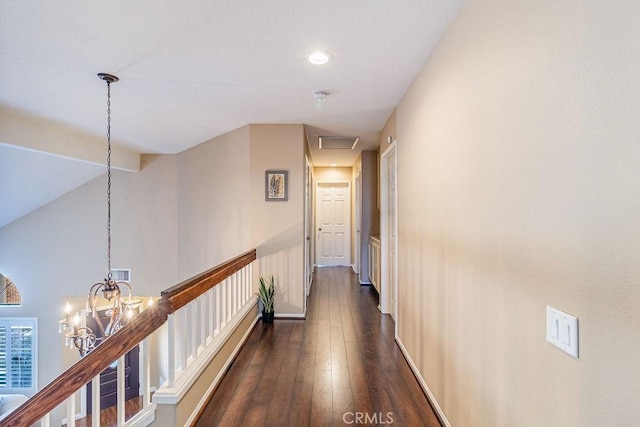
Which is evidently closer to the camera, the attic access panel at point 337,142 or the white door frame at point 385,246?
the white door frame at point 385,246

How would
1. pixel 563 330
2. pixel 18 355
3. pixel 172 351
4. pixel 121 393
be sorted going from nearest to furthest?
pixel 563 330 → pixel 121 393 → pixel 172 351 → pixel 18 355

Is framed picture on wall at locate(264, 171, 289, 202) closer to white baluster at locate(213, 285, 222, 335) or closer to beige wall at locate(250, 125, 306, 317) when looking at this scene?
beige wall at locate(250, 125, 306, 317)

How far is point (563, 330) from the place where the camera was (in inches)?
36.0

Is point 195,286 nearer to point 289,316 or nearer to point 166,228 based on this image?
point 289,316

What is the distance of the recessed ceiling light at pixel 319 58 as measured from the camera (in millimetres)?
2150

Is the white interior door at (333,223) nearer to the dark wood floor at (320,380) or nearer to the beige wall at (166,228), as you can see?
the beige wall at (166,228)

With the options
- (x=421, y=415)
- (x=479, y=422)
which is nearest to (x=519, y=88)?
(x=479, y=422)

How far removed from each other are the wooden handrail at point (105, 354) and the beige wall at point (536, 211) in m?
1.68

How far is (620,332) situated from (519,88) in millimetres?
855

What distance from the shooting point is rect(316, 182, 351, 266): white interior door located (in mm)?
7453

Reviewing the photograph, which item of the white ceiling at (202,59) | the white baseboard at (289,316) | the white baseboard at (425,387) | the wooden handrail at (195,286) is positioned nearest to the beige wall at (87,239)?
the white ceiling at (202,59)

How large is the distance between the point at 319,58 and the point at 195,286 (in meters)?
1.86

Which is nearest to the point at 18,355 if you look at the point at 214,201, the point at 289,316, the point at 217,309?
the point at 214,201

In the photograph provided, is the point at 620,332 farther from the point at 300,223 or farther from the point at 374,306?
the point at 374,306
